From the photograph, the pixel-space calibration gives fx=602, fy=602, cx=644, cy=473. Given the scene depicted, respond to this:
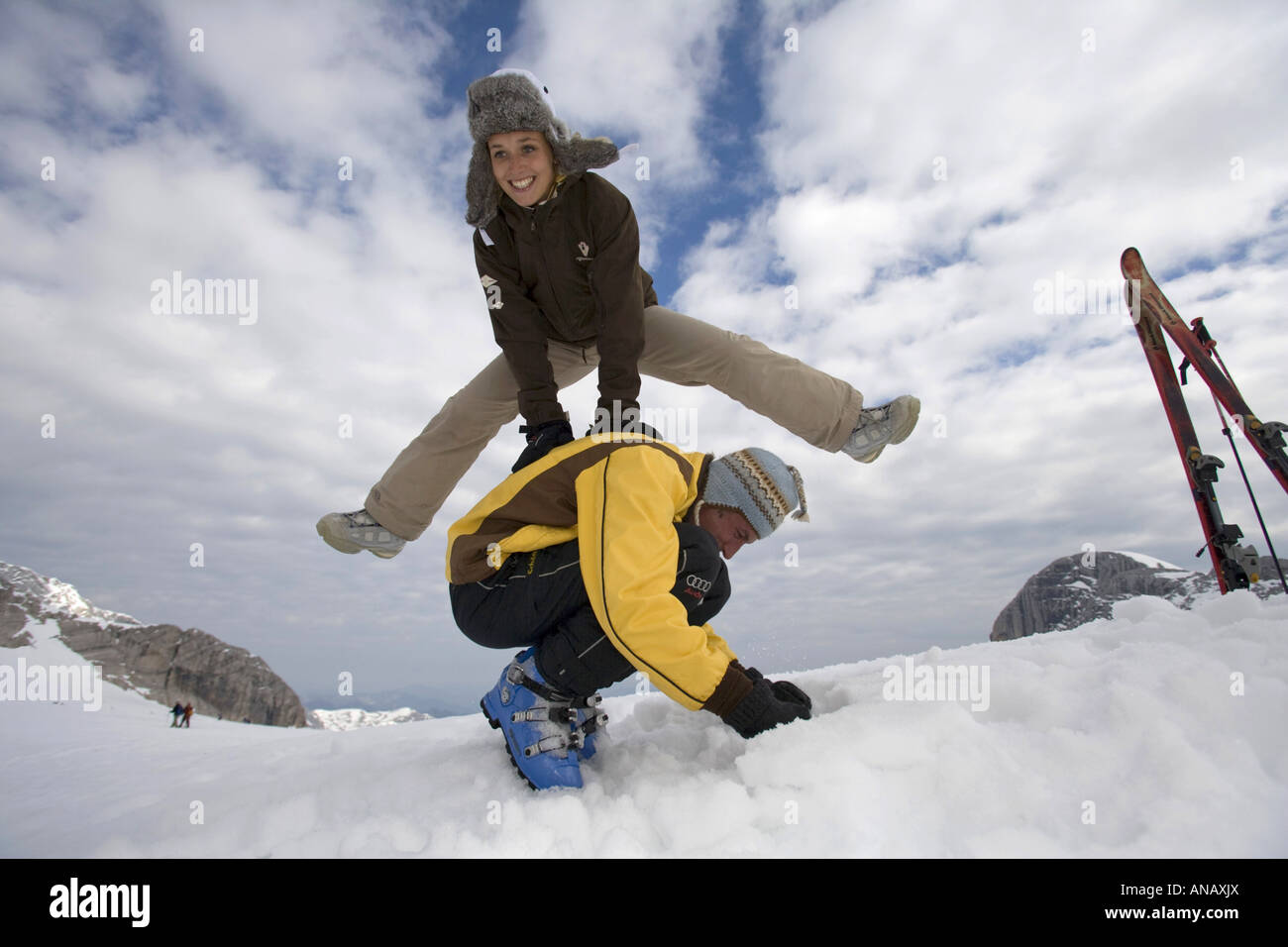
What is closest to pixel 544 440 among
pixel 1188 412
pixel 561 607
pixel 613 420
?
pixel 613 420

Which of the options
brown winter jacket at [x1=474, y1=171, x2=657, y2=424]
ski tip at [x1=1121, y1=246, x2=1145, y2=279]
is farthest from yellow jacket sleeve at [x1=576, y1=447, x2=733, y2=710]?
ski tip at [x1=1121, y1=246, x2=1145, y2=279]

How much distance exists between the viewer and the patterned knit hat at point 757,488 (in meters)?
2.13

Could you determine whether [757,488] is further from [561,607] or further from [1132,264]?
[1132,264]

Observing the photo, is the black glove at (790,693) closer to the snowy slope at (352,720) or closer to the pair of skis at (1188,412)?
the pair of skis at (1188,412)

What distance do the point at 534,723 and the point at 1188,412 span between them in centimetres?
637

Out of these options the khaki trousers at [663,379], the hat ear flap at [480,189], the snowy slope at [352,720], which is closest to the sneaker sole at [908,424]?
the khaki trousers at [663,379]

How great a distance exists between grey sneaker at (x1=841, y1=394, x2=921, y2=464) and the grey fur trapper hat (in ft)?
5.89

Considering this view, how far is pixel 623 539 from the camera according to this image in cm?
172

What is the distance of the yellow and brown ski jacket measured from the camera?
1687 millimetres

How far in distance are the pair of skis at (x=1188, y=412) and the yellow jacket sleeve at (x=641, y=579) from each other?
13.6 feet

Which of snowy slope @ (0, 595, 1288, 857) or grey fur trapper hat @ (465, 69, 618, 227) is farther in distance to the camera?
grey fur trapper hat @ (465, 69, 618, 227)

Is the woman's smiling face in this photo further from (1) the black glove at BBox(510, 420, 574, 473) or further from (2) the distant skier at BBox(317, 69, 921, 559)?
(1) the black glove at BBox(510, 420, 574, 473)
